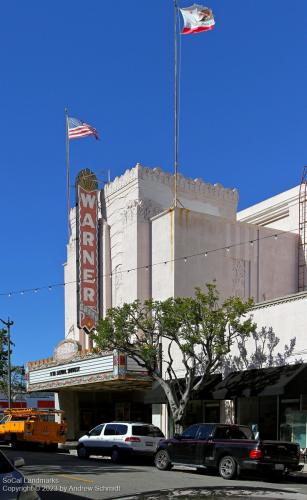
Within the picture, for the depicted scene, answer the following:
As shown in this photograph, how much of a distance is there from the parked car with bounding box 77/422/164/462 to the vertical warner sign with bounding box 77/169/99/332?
10.9 m

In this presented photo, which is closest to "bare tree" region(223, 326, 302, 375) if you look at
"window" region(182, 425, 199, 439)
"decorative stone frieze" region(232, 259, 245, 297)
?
"window" region(182, 425, 199, 439)

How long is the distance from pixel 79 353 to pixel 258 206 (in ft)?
43.7

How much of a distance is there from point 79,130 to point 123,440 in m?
20.8

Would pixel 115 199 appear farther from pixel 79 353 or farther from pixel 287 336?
pixel 287 336

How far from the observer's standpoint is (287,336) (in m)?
23.0

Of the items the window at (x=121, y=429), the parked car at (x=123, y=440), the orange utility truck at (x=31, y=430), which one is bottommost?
the orange utility truck at (x=31, y=430)

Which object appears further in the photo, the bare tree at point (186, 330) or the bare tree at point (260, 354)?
the bare tree at point (186, 330)

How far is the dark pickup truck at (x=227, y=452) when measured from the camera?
16.4m

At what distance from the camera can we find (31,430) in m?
28.8

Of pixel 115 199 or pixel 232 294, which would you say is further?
pixel 115 199

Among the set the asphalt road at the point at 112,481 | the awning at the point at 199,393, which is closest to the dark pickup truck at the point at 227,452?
the asphalt road at the point at 112,481

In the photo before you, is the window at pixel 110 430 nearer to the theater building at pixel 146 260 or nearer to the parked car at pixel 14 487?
the theater building at pixel 146 260

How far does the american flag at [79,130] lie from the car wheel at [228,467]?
24.1 meters

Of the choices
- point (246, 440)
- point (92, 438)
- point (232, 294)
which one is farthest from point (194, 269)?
point (246, 440)
